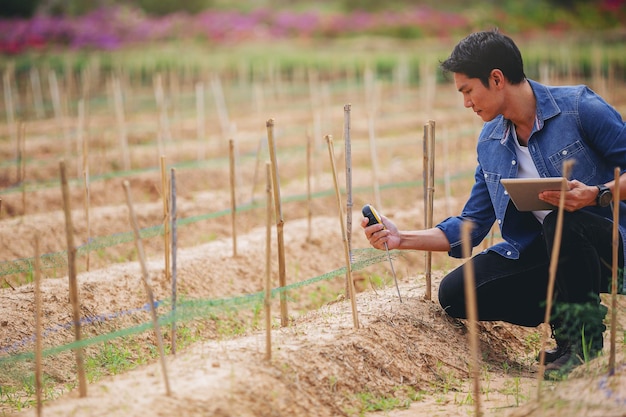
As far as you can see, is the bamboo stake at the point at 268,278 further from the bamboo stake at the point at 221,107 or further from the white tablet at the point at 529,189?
the bamboo stake at the point at 221,107

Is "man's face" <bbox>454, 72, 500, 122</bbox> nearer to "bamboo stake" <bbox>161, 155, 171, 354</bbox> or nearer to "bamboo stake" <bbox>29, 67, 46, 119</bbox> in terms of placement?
"bamboo stake" <bbox>161, 155, 171, 354</bbox>

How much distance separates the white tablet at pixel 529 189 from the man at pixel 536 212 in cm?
6

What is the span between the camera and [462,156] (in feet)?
31.4

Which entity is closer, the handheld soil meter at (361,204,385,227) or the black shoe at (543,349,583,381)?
the black shoe at (543,349,583,381)

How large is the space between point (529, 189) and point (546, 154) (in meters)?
0.32

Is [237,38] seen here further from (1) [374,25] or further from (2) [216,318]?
(2) [216,318]

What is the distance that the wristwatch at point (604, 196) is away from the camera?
9.59 ft

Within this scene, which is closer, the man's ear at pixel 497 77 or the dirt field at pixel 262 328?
the dirt field at pixel 262 328

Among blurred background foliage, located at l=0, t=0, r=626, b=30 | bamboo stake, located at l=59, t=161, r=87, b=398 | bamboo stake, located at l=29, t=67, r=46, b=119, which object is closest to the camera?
bamboo stake, located at l=59, t=161, r=87, b=398

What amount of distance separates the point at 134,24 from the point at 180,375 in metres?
19.7

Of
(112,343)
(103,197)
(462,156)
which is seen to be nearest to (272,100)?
(462,156)

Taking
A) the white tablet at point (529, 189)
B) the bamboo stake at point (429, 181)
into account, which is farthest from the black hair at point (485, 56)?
the bamboo stake at point (429, 181)

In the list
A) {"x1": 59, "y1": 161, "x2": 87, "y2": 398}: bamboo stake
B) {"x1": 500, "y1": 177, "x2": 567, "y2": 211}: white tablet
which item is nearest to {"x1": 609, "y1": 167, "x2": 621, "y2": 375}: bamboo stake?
{"x1": 500, "y1": 177, "x2": 567, "y2": 211}: white tablet

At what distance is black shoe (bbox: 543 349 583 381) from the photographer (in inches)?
122
